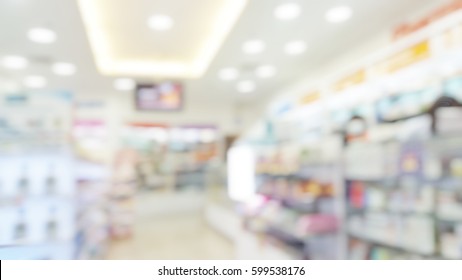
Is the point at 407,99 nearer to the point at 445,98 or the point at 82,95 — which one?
the point at 445,98

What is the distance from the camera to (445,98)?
5.86 ft

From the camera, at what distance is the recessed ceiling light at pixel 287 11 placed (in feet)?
11.2

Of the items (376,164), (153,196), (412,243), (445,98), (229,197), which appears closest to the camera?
(445,98)

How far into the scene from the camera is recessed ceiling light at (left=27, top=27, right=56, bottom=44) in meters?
3.78

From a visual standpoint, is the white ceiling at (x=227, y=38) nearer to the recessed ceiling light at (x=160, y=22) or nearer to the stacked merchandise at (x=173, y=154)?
the recessed ceiling light at (x=160, y=22)

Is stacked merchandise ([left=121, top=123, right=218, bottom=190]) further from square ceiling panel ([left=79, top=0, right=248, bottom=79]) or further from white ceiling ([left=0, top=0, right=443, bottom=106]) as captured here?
square ceiling panel ([left=79, top=0, right=248, bottom=79])

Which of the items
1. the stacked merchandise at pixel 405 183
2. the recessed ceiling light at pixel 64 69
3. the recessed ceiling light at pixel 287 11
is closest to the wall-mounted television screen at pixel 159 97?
the recessed ceiling light at pixel 64 69

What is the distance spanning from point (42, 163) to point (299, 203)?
2.25m

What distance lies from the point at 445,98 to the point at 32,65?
215 inches

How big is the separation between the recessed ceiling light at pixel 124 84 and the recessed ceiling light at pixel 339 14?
155 inches

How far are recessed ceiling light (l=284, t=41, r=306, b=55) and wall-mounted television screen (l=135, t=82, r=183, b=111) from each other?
210cm

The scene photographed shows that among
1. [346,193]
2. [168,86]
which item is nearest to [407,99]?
[346,193]

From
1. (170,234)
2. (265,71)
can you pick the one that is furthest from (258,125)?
(170,234)

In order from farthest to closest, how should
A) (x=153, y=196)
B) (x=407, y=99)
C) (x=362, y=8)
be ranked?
(x=153, y=196)
(x=362, y=8)
(x=407, y=99)
